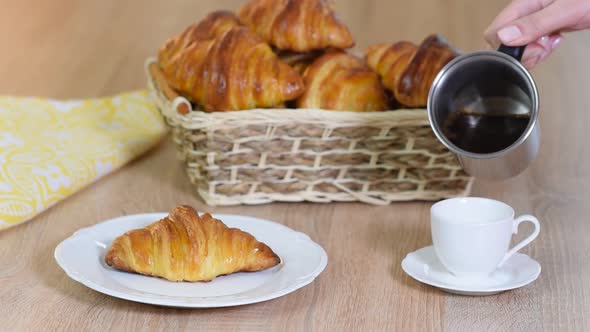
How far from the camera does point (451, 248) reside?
3.43 ft

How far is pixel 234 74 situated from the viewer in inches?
53.0

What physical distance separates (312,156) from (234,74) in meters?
0.17

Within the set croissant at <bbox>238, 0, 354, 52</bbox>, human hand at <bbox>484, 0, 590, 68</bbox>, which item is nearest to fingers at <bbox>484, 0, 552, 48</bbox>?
human hand at <bbox>484, 0, 590, 68</bbox>

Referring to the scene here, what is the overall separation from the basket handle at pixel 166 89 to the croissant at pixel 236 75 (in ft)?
0.08

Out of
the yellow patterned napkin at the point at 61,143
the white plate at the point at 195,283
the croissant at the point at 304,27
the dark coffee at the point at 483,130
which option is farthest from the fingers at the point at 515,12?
the yellow patterned napkin at the point at 61,143

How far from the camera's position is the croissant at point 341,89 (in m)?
1.37

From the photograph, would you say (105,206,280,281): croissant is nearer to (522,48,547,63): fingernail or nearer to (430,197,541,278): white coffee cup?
(430,197,541,278): white coffee cup

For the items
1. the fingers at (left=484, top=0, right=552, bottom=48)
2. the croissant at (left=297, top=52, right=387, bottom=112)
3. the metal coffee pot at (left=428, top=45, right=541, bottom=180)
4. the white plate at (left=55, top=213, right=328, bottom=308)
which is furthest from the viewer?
the croissant at (left=297, top=52, right=387, bottom=112)

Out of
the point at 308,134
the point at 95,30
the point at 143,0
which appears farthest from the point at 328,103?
the point at 143,0

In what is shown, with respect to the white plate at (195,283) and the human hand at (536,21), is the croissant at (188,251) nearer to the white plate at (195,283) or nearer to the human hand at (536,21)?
the white plate at (195,283)

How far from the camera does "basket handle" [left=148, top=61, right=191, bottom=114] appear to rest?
1352 millimetres

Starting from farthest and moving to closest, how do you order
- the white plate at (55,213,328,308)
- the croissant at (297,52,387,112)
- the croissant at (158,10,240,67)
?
the croissant at (158,10,240,67), the croissant at (297,52,387,112), the white plate at (55,213,328,308)

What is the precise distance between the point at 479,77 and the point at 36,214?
66cm

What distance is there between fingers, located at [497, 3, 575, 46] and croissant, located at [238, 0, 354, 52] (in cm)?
34
